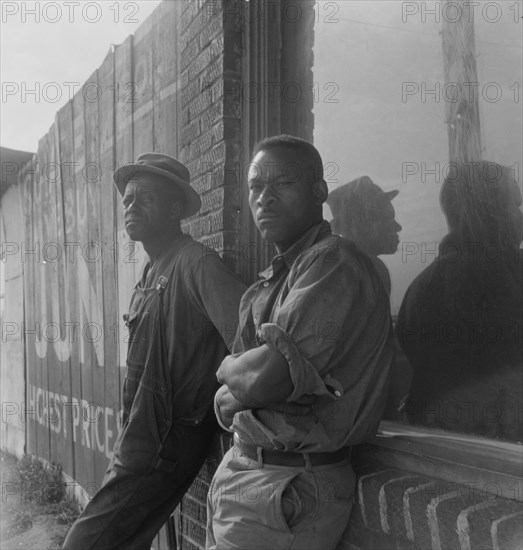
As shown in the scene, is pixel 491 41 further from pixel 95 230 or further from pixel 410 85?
pixel 95 230

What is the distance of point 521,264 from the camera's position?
1.97 m

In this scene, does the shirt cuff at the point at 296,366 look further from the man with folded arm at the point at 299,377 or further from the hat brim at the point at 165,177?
the hat brim at the point at 165,177

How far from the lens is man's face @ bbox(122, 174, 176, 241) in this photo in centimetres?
282

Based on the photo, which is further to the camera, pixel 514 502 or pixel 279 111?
pixel 279 111

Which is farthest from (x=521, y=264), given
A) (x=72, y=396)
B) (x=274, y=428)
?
(x=72, y=396)

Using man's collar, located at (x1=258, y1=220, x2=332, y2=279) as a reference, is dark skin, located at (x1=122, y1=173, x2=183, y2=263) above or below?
above

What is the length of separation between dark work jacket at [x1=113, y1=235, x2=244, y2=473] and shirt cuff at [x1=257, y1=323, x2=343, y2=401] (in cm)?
90

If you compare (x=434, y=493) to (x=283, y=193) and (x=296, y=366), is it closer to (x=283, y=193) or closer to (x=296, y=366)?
(x=296, y=366)

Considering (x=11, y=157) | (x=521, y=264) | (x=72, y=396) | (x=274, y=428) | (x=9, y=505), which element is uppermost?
(x=11, y=157)

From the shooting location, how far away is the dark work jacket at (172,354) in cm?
270

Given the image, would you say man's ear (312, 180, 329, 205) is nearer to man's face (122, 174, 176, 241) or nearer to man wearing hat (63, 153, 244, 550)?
man wearing hat (63, 153, 244, 550)

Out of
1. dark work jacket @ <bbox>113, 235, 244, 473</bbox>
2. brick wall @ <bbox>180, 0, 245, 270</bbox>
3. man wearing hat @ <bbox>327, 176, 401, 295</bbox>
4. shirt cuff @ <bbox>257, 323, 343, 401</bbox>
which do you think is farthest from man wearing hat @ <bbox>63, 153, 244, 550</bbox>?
shirt cuff @ <bbox>257, 323, 343, 401</bbox>

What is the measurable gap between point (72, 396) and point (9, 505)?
1.16 m

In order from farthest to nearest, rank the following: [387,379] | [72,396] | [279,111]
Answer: [72,396] → [279,111] → [387,379]
